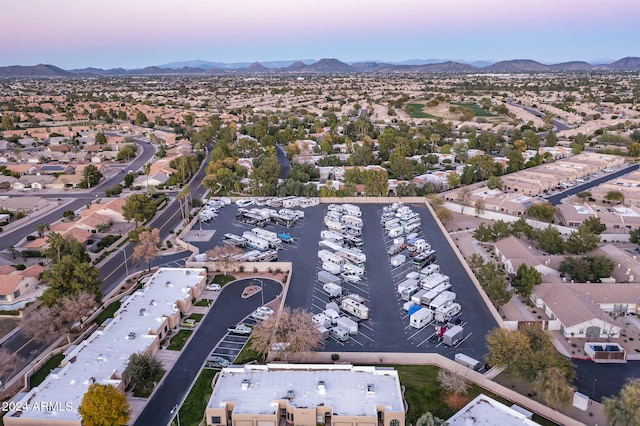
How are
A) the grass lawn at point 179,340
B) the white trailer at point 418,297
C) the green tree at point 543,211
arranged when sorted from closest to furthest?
the grass lawn at point 179,340
the white trailer at point 418,297
the green tree at point 543,211

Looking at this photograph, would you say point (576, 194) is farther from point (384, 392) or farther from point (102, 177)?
point (102, 177)

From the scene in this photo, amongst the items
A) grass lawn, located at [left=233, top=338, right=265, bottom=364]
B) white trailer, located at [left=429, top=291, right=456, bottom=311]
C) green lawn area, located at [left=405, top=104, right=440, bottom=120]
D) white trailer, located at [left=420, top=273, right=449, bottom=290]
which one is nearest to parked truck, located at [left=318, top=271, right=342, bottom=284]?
white trailer, located at [left=420, top=273, right=449, bottom=290]

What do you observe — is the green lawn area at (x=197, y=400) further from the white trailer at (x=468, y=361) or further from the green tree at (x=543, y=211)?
the green tree at (x=543, y=211)

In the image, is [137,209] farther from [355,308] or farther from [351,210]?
[355,308]

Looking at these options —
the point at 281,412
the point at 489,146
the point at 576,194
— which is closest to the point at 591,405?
the point at 281,412

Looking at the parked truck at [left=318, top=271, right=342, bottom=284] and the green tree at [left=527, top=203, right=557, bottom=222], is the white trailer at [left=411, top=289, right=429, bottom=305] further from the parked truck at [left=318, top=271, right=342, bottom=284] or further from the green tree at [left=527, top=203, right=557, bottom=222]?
the green tree at [left=527, top=203, right=557, bottom=222]

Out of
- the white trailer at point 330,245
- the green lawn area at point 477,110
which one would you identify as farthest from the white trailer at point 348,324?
the green lawn area at point 477,110

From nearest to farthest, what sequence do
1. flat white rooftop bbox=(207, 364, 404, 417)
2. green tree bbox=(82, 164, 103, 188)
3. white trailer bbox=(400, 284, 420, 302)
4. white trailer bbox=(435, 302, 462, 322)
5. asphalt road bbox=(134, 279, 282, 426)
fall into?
flat white rooftop bbox=(207, 364, 404, 417) < asphalt road bbox=(134, 279, 282, 426) < white trailer bbox=(435, 302, 462, 322) < white trailer bbox=(400, 284, 420, 302) < green tree bbox=(82, 164, 103, 188)
